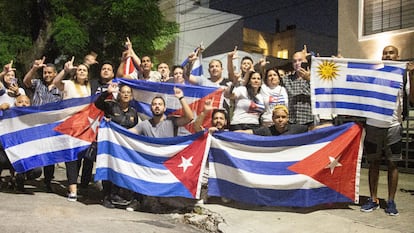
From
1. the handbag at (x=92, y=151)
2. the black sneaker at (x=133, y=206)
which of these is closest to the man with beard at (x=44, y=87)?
the handbag at (x=92, y=151)

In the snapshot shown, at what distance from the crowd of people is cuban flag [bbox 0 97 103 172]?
0.17m

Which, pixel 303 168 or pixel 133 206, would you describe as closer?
pixel 303 168

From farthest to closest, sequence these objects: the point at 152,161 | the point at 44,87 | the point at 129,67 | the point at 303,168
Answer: the point at 129,67 < the point at 44,87 < the point at 152,161 < the point at 303,168

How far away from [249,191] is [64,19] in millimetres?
9252

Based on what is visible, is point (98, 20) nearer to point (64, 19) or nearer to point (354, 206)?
point (64, 19)

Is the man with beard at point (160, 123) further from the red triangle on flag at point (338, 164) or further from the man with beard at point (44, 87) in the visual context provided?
the red triangle on flag at point (338, 164)

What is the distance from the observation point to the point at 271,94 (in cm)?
599

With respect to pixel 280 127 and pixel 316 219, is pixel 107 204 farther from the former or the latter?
pixel 316 219

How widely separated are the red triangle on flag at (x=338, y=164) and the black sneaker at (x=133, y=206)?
2104mm

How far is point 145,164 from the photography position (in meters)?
5.77

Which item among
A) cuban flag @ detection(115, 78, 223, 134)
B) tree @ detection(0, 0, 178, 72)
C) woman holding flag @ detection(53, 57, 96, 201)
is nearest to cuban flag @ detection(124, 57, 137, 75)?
cuban flag @ detection(115, 78, 223, 134)

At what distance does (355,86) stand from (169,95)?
261 cm

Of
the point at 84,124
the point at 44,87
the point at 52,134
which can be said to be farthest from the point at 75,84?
the point at 52,134

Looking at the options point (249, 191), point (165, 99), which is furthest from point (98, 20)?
point (249, 191)
